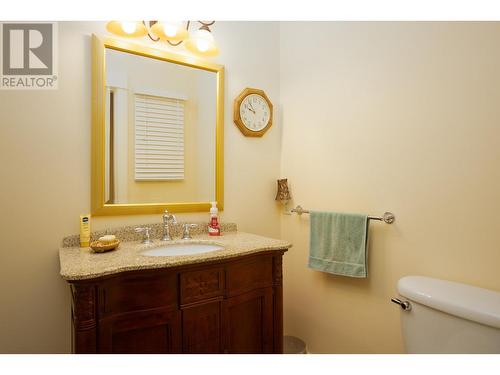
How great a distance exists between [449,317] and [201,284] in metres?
0.89

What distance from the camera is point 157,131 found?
5.08 ft

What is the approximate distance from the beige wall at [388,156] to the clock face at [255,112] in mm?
149

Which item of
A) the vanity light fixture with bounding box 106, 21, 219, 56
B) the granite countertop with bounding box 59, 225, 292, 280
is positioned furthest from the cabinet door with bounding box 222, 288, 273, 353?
the vanity light fixture with bounding box 106, 21, 219, 56

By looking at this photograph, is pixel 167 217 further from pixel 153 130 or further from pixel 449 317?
pixel 449 317

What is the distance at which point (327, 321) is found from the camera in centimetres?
170

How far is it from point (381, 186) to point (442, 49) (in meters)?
0.63

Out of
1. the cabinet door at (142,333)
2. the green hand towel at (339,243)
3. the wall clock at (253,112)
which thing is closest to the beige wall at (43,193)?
the cabinet door at (142,333)

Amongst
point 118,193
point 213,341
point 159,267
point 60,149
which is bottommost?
point 213,341

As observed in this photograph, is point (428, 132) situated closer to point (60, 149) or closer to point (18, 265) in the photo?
point (60, 149)

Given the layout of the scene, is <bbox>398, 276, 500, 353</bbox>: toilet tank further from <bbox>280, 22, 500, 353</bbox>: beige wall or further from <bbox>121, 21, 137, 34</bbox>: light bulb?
<bbox>121, 21, 137, 34</bbox>: light bulb

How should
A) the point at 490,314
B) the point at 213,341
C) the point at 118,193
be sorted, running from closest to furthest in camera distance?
the point at 490,314 < the point at 213,341 < the point at 118,193

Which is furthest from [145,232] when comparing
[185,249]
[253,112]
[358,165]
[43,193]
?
[358,165]

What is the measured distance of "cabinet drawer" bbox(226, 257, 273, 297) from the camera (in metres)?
1.25
